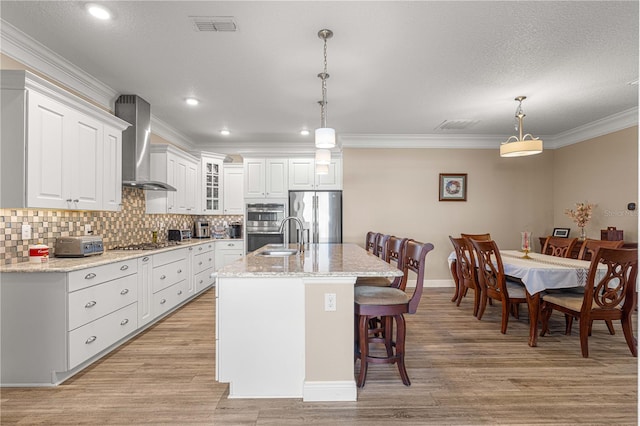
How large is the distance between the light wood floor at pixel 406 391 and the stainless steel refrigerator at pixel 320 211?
2.66 metres

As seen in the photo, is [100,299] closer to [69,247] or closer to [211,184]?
[69,247]

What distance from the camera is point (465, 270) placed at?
4.14 m

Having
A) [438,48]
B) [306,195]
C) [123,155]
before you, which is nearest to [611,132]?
[438,48]

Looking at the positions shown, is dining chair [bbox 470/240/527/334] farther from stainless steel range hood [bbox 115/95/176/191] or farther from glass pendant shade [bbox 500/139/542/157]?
stainless steel range hood [bbox 115/95/176/191]

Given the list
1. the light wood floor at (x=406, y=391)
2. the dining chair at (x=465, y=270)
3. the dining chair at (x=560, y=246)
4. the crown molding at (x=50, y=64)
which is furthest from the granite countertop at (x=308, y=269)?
the dining chair at (x=560, y=246)

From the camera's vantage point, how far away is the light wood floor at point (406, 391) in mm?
1956

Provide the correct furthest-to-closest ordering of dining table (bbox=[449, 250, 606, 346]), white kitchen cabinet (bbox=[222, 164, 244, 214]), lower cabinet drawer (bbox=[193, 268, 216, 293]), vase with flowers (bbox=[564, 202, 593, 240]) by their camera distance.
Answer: white kitchen cabinet (bbox=[222, 164, 244, 214]) < lower cabinet drawer (bbox=[193, 268, 216, 293]) < vase with flowers (bbox=[564, 202, 593, 240]) < dining table (bbox=[449, 250, 606, 346])

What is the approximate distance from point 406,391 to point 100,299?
2.49 metres

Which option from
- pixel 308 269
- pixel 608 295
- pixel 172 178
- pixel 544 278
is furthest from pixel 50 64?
pixel 608 295

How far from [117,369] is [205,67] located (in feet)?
8.76

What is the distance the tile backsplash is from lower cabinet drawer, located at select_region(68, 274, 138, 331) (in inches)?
23.3

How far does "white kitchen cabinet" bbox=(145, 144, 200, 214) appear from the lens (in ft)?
14.5

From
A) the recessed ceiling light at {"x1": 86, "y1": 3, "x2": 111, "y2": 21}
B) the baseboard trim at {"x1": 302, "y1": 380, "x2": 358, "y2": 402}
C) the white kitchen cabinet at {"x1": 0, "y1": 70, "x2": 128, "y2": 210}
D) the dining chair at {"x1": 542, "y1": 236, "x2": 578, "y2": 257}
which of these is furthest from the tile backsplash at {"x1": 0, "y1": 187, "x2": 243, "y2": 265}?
the dining chair at {"x1": 542, "y1": 236, "x2": 578, "y2": 257}

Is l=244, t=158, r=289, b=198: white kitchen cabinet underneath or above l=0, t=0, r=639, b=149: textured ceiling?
underneath
